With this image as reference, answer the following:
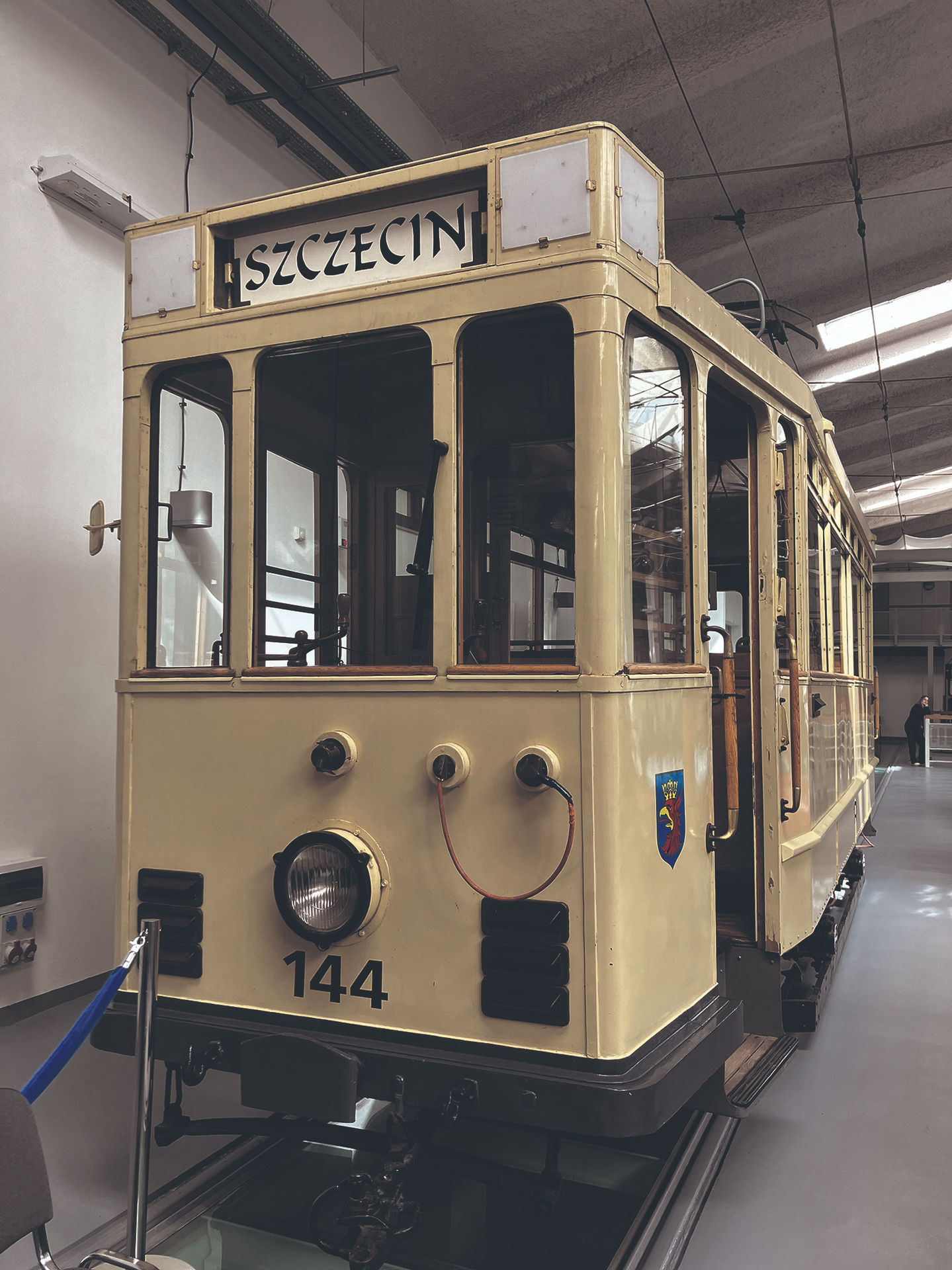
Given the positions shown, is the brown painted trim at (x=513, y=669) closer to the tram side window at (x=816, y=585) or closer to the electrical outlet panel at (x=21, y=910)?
the tram side window at (x=816, y=585)

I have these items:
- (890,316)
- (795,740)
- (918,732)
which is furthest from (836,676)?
(918,732)

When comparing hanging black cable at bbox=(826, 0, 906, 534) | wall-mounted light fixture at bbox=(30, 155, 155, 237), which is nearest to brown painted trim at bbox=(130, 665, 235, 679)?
wall-mounted light fixture at bbox=(30, 155, 155, 237)

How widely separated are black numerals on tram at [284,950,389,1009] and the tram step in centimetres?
122

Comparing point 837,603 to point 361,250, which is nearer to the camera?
point 361,250

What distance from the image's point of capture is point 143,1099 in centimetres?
191

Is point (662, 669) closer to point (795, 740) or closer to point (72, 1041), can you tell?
point (795, 740)

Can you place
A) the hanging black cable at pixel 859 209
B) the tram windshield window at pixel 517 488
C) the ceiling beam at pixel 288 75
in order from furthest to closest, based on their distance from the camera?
1. the hanging black cable at pixel 859 209
2. the ceiling beam at pixel 288 75
3. the tram windshield window at pixel 517 488

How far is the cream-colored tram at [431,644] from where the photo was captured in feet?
7.28

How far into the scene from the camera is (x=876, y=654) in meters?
26.3

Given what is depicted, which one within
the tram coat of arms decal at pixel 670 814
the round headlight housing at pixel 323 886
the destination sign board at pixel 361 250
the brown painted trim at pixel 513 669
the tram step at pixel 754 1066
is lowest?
the tram step at pixel 754 1066

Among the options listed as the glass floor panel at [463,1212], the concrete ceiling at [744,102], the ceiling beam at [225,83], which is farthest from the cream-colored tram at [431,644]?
the concrete ceiling at [744,102]

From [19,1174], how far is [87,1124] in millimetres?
1850

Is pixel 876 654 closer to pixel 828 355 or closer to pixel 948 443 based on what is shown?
pixel 948 443

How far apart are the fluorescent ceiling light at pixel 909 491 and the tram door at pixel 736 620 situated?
46.6 feet
